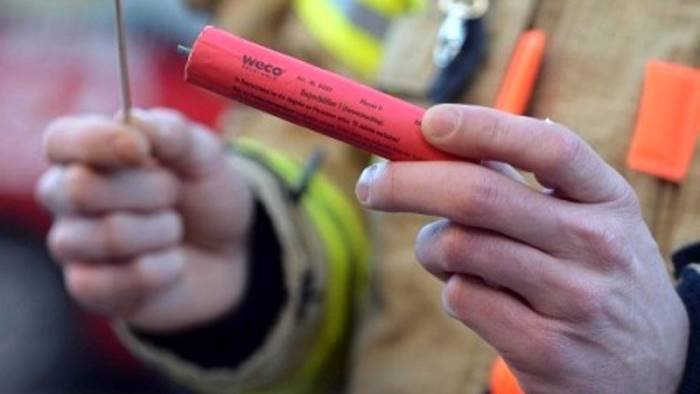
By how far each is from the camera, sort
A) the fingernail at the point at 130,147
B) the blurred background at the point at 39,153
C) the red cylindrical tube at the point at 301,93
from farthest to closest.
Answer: the blurred background at the point at 39,153 < the fingernail at the point at 130,147 < the red cylindrical tube at the point at 301,93

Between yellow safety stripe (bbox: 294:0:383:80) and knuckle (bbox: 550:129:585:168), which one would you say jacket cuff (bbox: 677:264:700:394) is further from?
yellow safety stripe (bbox: 294:0:383:80)

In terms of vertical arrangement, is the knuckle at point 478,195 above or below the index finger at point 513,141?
below

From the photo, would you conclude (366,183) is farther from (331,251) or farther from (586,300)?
(331,251)

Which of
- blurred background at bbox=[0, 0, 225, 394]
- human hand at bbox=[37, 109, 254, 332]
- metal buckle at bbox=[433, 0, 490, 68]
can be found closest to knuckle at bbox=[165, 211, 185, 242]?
human hand at bbox=[37, 109, 254, 332]

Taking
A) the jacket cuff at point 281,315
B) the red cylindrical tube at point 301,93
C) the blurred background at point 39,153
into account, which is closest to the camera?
the red cylindrical tube at point 301,93

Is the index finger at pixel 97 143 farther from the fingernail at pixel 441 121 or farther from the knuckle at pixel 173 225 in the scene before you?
the fingernail at pixel 441 121

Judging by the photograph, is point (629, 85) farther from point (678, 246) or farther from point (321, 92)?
point (321, 92)

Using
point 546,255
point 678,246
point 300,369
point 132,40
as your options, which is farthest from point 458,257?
point 132,40

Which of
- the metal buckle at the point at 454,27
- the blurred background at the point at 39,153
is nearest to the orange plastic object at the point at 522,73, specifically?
the metal buckle at the point at 454,27
